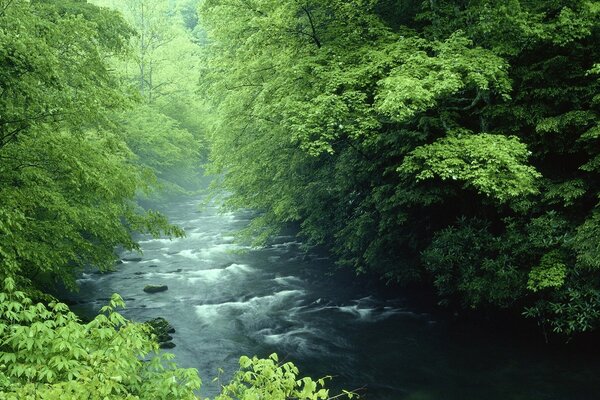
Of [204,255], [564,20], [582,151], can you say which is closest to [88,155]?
[564,20]

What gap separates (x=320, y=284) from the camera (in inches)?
725

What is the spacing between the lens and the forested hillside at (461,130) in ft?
32.3

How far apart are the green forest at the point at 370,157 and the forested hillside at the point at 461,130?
6cm

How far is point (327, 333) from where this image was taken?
1417cm

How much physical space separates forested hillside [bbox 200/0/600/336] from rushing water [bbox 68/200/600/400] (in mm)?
1152

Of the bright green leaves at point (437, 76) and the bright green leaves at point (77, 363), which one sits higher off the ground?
the bright green leaves at point (437, 76)

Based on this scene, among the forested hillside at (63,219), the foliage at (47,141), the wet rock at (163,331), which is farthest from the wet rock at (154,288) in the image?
the foliage at (47,141)

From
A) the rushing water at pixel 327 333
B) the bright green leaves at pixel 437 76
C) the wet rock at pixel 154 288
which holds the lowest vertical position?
the rushing water at pixel 327 333

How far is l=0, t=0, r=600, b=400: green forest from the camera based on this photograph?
6.95m

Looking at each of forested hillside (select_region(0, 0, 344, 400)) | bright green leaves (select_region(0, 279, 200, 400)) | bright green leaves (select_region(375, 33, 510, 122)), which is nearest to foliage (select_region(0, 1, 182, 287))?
forested hillside (select_region(0, 0, 344, 400))

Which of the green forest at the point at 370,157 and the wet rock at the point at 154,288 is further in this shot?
the wet rock at the point at 154,288

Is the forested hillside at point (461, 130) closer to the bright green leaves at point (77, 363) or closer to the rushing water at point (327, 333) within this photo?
the rushing water at point (327, 333)

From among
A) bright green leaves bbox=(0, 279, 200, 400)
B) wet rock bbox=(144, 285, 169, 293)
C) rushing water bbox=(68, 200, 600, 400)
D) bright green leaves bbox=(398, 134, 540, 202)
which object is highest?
bright green leaves bbox=(398, 134, 540, 202)

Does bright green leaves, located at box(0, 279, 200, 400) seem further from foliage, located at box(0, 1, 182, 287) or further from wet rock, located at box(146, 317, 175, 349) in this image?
wet rock, located at box(146, 317, 175, 349)
